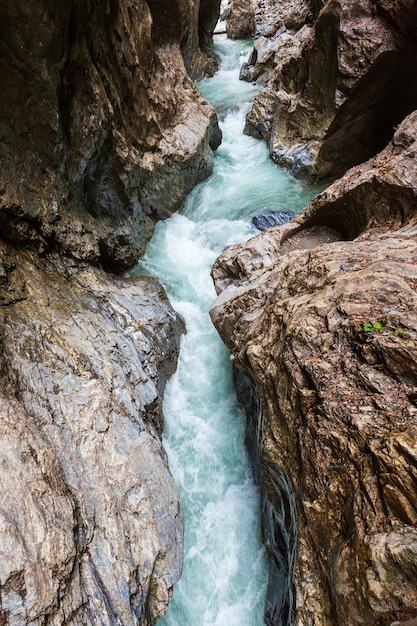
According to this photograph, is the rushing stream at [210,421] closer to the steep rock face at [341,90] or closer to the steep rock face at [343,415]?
the steep rock face at [343,415]

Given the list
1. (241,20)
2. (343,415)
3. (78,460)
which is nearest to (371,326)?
(343,415)

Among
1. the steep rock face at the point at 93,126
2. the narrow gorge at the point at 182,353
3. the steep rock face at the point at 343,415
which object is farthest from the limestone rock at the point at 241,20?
the steep rock face at the point at 343,415

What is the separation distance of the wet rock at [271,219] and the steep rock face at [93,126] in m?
3.11

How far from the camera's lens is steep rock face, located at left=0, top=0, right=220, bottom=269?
247 inches

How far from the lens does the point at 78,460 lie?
5.41 metres

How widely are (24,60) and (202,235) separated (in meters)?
7.05

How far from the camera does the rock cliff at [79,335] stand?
446 cm

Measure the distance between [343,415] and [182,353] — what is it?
5.59 meters

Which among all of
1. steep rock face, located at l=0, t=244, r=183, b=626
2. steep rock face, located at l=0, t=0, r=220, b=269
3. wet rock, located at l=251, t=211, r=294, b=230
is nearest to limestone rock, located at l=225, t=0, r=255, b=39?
steep rock face, located at l=0, t=0, r=220, b=269

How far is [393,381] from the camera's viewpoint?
4.19 m

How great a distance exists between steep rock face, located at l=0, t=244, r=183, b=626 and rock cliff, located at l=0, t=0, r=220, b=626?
2 cm

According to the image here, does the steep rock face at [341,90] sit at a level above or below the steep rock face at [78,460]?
above

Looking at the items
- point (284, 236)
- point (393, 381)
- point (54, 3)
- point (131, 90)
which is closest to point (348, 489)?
point (393, 381)

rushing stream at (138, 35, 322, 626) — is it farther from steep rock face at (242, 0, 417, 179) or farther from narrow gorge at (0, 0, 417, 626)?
steep rock face at (242, 0, 417, 179)
